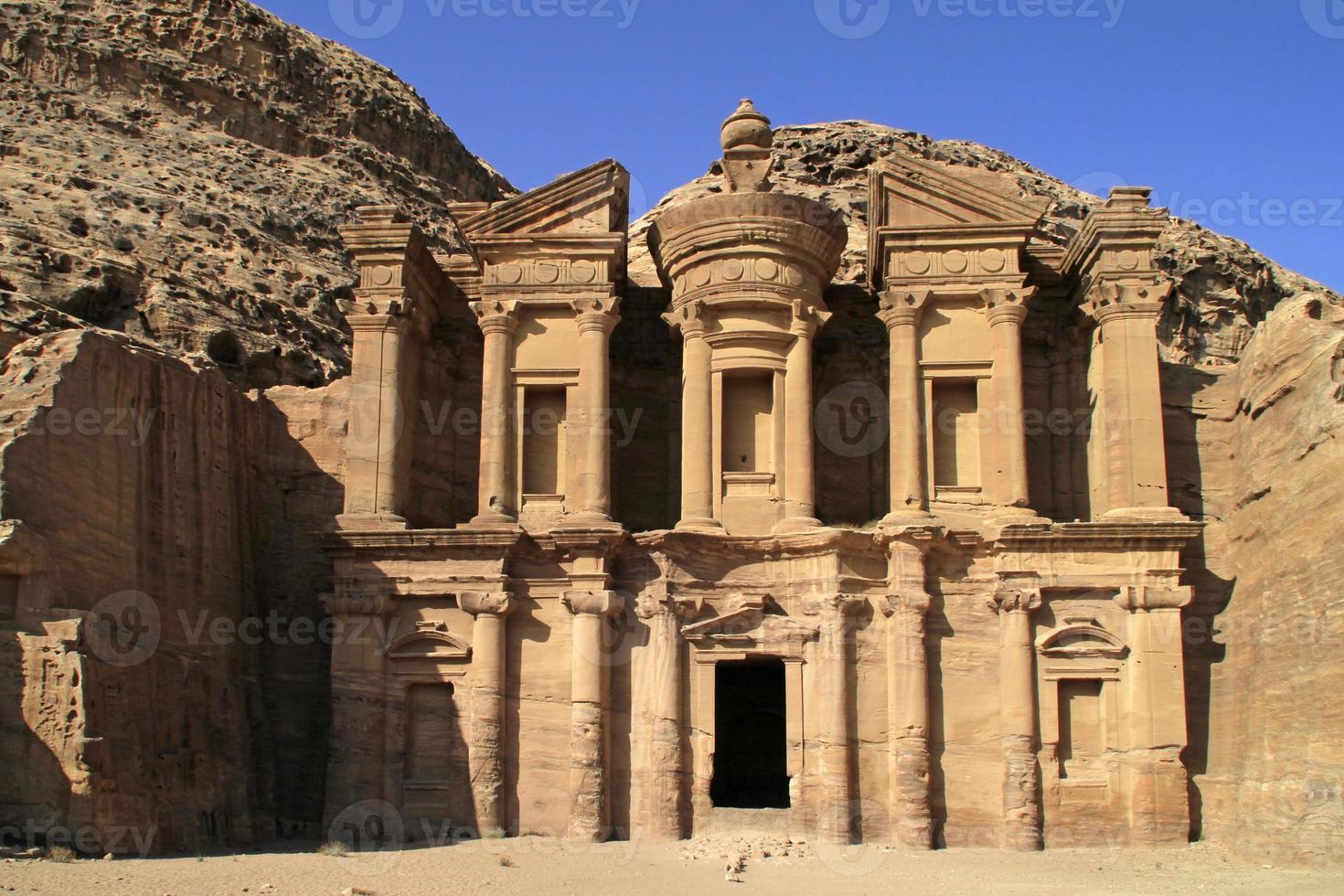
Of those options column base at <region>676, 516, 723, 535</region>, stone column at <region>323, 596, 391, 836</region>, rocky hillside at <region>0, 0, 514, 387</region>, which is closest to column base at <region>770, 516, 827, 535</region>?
column base at <region>676, 516, 723, 535</region>

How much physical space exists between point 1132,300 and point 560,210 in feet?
32.6

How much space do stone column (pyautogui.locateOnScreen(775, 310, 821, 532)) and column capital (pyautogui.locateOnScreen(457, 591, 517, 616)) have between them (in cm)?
459

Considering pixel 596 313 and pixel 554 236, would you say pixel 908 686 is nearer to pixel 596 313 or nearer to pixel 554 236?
pixel 596 313

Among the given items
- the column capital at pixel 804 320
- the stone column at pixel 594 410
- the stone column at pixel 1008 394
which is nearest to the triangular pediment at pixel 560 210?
the stone column at pixel 594 410

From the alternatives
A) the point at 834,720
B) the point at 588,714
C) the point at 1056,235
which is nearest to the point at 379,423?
the point at 588,714

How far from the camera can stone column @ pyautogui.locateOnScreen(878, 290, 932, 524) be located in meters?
24.2

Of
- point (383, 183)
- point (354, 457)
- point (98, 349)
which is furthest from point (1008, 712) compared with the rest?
point (383, 183)

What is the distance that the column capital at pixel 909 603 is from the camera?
23.3 metres

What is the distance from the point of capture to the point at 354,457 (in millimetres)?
24688

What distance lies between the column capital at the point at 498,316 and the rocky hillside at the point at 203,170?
16.7ft

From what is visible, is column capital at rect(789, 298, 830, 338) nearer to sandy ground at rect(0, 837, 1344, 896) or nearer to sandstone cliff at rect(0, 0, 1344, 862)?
sandstone cliff at rect(0, 0, 1344, 862)

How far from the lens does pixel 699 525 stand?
79.5 ft

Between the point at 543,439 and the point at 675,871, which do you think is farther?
the point at 543,439

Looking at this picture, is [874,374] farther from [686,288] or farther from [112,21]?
[112,21]
